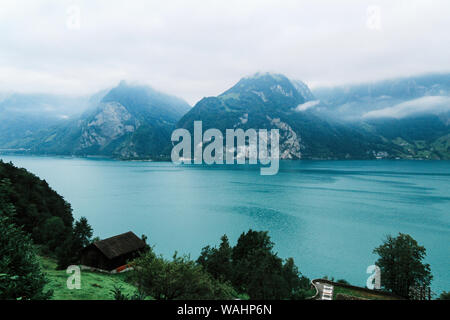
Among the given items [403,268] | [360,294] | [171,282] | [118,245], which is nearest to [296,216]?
[403,268]

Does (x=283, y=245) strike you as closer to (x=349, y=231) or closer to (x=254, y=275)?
(x=349, y=231)

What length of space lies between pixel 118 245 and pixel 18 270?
77.2 ft

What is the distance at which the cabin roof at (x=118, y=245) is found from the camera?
34.8 metres

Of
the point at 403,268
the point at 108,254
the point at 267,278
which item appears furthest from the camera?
the point at 403,268

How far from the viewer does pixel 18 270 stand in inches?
561

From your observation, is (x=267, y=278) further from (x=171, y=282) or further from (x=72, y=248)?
(x=72, y=248)

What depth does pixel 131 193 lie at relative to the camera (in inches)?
4646

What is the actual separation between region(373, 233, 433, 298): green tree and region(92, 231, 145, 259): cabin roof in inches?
1349

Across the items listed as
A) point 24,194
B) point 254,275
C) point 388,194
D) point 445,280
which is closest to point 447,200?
point 388,194

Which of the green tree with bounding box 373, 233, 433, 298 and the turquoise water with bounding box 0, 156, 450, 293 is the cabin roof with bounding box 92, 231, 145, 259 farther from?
the green tree with bounding box 373, 233, 433, 298

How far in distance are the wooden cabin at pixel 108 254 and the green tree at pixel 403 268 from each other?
3463cm

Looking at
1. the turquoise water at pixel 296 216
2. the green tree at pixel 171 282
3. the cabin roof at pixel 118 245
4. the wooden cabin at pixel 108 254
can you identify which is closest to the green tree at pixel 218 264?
the green tree at pixel 171 282
